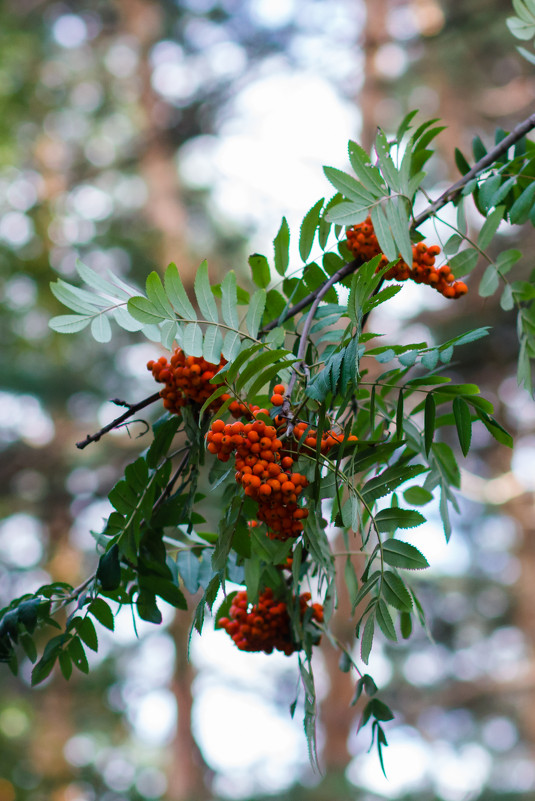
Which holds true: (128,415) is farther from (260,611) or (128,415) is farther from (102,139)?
(102,139)

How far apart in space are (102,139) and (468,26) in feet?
13.3

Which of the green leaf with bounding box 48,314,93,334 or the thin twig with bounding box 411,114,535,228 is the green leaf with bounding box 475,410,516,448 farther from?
the green leaf with bounding box 48,314,93,334

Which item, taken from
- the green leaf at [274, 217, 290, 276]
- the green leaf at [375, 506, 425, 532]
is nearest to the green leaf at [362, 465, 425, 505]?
the green leaf at [375, 506, 425, 532]

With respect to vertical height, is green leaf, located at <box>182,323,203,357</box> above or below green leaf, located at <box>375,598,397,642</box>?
above

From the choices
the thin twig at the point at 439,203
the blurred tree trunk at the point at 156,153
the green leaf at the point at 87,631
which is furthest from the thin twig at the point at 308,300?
the blurred tree trunk at the point at 156,153

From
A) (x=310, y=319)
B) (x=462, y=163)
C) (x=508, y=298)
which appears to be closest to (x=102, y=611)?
(x=310, y=319)

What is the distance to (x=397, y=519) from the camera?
736 mm

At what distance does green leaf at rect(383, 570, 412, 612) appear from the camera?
69cm

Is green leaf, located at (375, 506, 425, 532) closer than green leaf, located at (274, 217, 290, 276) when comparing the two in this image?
Yes

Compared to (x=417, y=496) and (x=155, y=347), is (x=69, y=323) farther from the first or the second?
(x=155, y=347)

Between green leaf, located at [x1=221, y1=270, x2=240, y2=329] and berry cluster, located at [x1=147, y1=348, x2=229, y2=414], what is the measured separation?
0.15ft

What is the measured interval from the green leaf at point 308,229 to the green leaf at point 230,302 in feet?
0.52

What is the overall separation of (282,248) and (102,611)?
524 mm

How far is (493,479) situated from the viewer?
5766 mm
